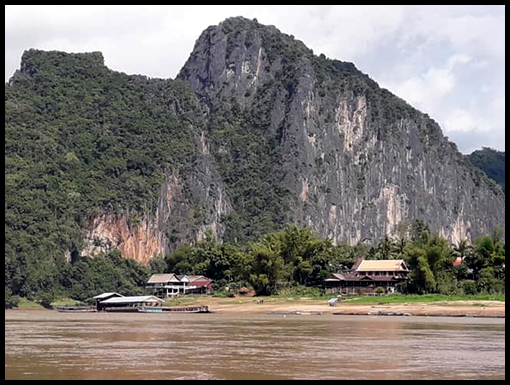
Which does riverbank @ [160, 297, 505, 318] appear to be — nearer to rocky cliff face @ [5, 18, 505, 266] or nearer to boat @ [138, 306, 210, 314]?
boat @ [138, 306, 210, 314]

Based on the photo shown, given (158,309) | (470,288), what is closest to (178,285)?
(158,309)

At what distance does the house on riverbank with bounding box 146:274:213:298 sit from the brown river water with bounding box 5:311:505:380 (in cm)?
4383

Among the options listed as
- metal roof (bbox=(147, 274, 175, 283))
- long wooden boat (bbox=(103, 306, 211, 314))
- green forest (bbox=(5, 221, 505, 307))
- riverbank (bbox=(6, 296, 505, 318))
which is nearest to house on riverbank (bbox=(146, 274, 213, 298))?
metal roof (bbox=(147, 274, 175, 283))

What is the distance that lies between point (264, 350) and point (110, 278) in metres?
75.1

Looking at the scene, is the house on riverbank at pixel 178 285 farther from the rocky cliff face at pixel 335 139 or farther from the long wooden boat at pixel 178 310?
the rocky cliff face at pixel 335 139

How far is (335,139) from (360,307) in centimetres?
9523

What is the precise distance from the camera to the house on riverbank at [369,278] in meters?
76.6

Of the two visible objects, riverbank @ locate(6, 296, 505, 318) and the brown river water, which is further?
riverbank @ locate(6, 296, 505, 318)

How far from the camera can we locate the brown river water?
24.0 meters

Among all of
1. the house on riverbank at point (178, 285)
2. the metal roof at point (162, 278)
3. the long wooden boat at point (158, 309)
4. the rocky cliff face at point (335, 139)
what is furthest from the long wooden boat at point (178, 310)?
the rocky cliff face at point (335, 139)

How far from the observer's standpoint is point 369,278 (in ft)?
253

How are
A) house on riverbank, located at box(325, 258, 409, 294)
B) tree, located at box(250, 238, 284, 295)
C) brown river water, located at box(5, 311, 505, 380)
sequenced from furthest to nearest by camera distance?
house on riverbank, located at box(325, 258, 409, 294), tree, located at box(250, 238, 284, 295), brown river water, located at box(5, 311, 505, 380)

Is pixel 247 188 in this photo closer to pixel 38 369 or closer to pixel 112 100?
pixel 112 100

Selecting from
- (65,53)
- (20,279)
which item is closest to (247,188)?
(65,53)
